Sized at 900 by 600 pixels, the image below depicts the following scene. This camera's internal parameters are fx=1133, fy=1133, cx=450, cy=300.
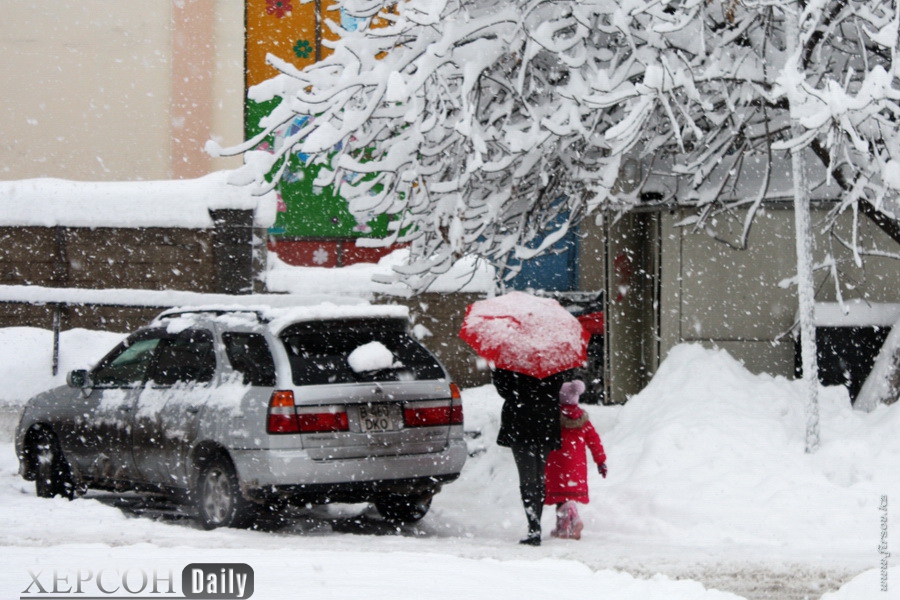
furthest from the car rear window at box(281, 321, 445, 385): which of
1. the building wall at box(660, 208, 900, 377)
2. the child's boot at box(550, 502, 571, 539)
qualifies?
the building wall at box(660, 208, 900, 377)

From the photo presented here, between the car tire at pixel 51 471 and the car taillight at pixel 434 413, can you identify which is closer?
the car taillight at pixel 434 413

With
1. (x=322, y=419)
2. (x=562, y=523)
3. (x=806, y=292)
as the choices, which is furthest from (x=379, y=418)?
(x=806, y=292)

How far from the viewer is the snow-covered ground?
5.51 meters

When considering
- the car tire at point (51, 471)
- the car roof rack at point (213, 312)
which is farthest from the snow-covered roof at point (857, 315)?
the car tire at point (51, 471)

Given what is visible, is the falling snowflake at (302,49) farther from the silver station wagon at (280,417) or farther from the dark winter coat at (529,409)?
the dark winter coat at (529,409)

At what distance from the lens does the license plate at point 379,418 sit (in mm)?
7602

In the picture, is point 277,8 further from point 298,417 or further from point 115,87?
point 298,417

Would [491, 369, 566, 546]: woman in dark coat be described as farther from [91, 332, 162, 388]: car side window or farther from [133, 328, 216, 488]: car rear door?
[91, 332, 162, 388]: car side window

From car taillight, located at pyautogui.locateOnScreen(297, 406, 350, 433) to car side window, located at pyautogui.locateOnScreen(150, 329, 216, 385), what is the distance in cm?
96

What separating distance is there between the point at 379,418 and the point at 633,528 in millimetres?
2088

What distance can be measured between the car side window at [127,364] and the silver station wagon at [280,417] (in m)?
0.05

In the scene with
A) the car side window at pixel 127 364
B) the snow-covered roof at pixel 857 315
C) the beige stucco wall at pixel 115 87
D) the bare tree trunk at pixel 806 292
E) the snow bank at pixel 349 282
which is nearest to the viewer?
the bare tree trunk at pixel 806 292

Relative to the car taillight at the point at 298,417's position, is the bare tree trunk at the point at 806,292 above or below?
above

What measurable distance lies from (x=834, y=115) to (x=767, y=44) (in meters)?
2.29
